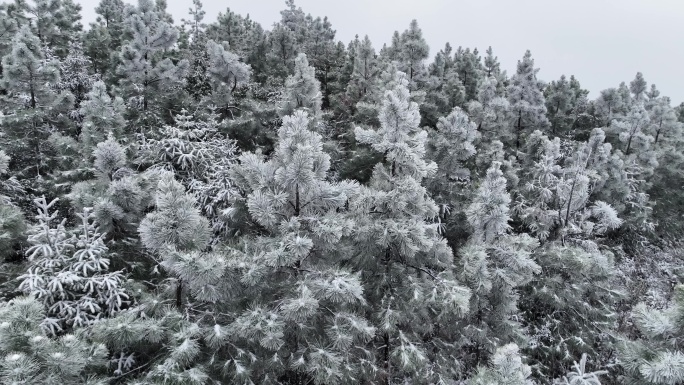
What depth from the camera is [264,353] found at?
27.1 ft

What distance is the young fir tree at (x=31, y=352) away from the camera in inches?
189

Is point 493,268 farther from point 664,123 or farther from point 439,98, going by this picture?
point 664,123

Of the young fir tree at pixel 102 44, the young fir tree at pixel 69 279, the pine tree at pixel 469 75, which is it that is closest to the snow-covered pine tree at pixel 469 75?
the pine tree at pixel 469 75

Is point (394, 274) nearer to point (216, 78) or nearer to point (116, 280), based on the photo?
point (116, 280)

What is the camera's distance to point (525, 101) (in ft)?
66.4

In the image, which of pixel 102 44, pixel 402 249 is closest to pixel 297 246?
pixel 402 249

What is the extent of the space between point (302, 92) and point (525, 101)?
12.0m

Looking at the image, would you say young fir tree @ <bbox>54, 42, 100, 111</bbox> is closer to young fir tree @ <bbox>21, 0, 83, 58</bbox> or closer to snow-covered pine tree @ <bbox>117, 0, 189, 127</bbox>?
young fir tree @ <bbox>21, 0, 83, 58</bbox>

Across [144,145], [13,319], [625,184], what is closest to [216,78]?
[144,145]

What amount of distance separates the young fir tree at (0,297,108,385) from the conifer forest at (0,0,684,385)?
2 cm

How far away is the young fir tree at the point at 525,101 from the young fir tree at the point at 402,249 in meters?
Result: 12.5

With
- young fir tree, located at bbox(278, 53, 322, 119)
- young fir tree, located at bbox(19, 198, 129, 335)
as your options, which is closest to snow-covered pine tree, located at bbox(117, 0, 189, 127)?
young fir tree, located at bbox(278, 53, 322, 119)

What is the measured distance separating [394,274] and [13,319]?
728 cm

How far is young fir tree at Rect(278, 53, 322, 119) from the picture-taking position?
15.0 metres
